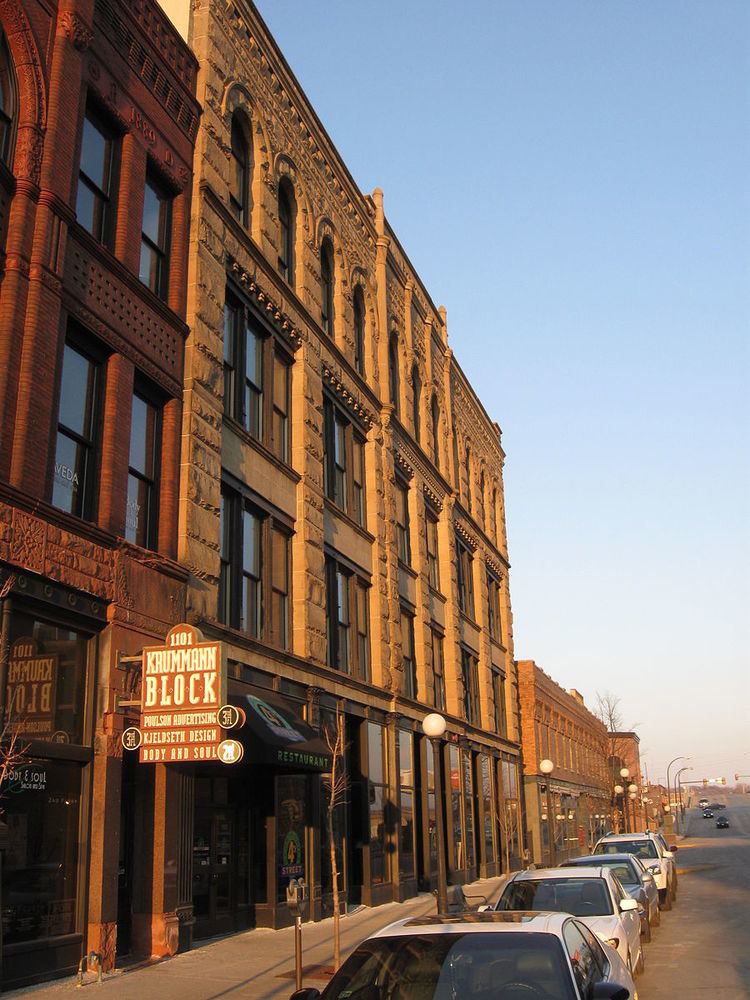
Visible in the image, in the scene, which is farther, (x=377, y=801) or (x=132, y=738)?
(x=377, y=801)

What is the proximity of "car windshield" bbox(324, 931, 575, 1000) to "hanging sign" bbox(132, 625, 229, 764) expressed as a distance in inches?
300

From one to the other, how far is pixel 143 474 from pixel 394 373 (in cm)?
1668

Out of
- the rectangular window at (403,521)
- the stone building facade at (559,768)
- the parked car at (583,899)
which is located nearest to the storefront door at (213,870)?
the parked car at (583,899)

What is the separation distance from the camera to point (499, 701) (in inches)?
1661

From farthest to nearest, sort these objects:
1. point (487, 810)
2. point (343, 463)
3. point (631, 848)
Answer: point (487, 810)
point (343, 463)
point (631, 848)

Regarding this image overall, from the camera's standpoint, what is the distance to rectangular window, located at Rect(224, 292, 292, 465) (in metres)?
20.0

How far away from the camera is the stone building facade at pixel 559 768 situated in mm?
47406

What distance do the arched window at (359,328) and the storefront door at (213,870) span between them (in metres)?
14.4

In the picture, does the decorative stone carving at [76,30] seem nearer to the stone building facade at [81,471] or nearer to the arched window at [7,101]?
the stone building facade at [81,471]

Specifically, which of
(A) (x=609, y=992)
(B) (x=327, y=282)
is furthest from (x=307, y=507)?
(A) (x=609, y=992)

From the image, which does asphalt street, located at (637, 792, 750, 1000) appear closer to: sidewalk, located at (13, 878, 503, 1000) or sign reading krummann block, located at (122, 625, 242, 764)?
sidewalk, located at (13, 878, 503, 1000)

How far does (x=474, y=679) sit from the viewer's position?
3859cm

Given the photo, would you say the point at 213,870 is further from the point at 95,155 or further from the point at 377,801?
the point at 95,155

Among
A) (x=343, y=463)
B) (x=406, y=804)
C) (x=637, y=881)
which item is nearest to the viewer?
(x=637, y=881)
